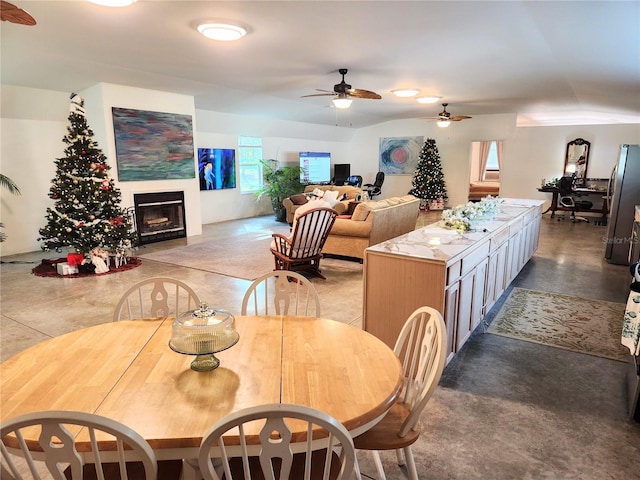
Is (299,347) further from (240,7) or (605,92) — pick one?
(605,92)

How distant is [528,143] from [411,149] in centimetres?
327

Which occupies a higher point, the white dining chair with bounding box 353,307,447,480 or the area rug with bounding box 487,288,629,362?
the white dining chair with bounding box 353,307,447,480

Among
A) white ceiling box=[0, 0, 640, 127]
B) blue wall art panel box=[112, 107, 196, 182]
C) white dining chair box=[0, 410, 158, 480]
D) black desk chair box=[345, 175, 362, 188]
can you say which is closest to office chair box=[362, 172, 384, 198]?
black desk chair box=[345, 175, 362, 188]

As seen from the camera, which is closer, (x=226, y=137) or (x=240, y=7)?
(x=240, y=7)

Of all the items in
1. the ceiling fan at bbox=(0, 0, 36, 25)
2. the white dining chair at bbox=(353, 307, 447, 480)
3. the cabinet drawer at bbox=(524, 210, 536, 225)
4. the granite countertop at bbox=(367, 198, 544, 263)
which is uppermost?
the ceiling fan at bbox=(0, 0, 36, 25)

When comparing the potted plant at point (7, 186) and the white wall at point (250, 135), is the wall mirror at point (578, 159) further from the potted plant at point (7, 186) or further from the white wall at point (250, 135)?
the potted plant at point (7, 186)

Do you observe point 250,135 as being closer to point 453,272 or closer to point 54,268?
point 54,268

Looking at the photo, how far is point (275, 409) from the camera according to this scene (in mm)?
1008

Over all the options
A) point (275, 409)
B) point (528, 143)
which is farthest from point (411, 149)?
point (275, 409)

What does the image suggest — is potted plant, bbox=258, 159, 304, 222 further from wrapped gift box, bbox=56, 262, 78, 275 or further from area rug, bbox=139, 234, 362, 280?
wrapped gift box, bbox=56, 262, 78, 275

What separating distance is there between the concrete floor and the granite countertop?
0.89 metres

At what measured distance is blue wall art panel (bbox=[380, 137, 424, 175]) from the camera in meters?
12.6

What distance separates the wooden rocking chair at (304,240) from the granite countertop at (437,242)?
136 centimetres

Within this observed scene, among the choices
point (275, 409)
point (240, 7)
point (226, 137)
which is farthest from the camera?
point (226, 137)
